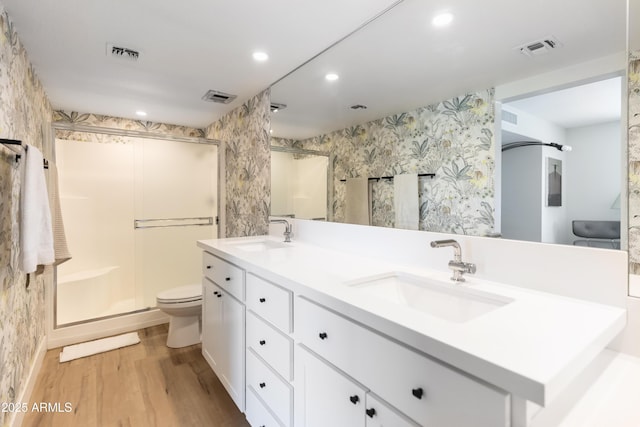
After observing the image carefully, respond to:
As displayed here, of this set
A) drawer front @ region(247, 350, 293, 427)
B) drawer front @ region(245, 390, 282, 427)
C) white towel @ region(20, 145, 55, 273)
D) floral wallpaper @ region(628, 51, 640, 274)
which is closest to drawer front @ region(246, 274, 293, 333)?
drawer front @ region(247, 350, 293, 427)

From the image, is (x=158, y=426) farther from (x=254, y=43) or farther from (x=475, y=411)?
(x=254, y=43)

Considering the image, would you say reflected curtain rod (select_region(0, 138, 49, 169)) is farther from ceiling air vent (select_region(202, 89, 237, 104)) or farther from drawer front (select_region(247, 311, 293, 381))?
ceiling air vent (select_region(202, 89, 237, 104))

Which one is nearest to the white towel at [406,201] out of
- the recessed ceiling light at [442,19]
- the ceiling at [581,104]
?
the ceiling at [581,104]

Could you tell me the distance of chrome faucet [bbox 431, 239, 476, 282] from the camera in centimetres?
116

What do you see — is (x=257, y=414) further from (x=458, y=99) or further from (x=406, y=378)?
(x=458, y=99)

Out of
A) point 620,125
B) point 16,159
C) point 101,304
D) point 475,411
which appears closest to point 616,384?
point 475,411

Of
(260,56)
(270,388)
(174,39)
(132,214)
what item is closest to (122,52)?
(174,39)

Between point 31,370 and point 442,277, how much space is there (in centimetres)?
257

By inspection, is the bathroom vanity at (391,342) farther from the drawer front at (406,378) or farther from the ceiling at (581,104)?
the ceiling at (581,104)

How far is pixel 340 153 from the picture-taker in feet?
6.29

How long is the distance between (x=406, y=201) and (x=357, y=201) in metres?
0.35

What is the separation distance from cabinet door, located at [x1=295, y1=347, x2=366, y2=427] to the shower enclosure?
8.58ft

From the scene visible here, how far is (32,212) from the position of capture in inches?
57.3

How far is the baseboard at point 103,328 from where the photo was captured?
266cm
